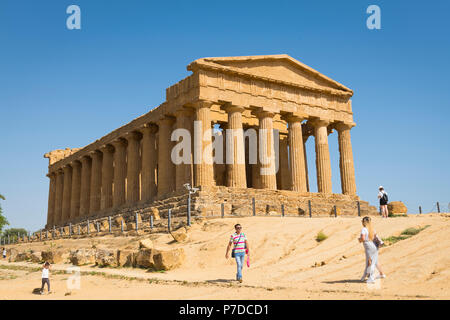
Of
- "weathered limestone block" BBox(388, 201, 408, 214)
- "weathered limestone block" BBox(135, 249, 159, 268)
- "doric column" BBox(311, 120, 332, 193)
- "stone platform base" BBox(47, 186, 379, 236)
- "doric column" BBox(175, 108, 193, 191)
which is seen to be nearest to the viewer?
"weathered limestone block" BBox(135, 249, 159, 268)

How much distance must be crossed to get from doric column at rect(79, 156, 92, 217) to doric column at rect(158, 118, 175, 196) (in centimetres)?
1779

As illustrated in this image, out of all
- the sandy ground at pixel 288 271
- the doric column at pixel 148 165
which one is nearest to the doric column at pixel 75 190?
the doric column at pixel 148 165

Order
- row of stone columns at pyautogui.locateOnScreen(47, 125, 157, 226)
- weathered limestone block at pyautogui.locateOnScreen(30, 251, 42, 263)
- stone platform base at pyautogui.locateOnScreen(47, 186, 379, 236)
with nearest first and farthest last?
weathered limestone block at pyautogui.locateOnScreen(30, 251, 42, 263), stone platform base at pyautogui.locateOnScreen(47, 186, 379, 236), row of stone columns at pyautogui.locateOnScreen(47, 125, 157, 226)

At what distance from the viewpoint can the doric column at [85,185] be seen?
5251 centimetres

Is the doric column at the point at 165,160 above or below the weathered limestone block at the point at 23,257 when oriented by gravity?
above

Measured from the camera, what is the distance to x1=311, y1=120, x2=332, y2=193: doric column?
39.3m

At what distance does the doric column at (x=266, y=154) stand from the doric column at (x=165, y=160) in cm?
763

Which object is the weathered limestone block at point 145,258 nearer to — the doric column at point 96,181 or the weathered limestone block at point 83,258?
the weathered limestone block at point 83,258

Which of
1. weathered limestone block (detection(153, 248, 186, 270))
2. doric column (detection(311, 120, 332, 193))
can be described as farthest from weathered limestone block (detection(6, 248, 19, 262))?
doric column (detection(311, 120, 332, 193))

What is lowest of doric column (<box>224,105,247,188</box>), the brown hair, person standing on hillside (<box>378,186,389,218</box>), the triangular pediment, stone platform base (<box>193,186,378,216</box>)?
the brown hair

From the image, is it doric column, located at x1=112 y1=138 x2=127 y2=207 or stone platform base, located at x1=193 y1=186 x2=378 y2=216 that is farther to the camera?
doric column, located at x1=112 y1=138 x2=127 y2=207

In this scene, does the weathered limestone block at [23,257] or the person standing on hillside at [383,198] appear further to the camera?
the weathered limestone block at [23,257]

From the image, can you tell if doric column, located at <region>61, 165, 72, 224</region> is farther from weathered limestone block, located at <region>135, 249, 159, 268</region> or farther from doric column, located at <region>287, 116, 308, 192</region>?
weathered limestone block, located at <region>135, 249, 159, 268</region>
